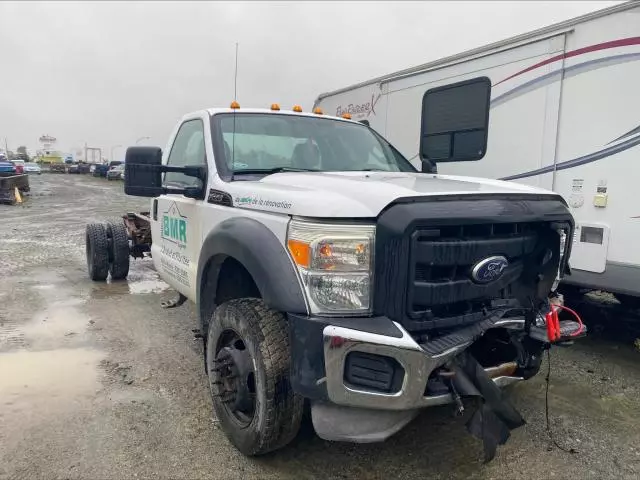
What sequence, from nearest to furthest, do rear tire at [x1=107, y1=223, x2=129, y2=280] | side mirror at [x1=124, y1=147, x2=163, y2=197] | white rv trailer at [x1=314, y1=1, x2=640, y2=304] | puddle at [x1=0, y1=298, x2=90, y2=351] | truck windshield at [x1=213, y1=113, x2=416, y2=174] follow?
side mirror at [x1=124, y1=147, x2=163, y2=197], truck windshield at [x1=213, y1=113, x2=416, y2=174], white rv trailer at [x1=314, y1=1, x2=640, y2=304], puddle at [x1=0, y1=298, x2=90, y2=351], rear tire at [x1=107, y1=223, x2=129, y2=280]

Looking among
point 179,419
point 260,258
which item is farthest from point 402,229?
point 179,419

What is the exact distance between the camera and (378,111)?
704 cm

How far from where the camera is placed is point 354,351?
7.66 ft

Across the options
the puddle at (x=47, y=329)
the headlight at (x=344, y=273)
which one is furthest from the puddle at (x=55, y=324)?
the headlight at (x=344, y=273)

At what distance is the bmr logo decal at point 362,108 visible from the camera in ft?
23.4

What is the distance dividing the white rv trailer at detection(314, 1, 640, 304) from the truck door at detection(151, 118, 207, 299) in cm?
297

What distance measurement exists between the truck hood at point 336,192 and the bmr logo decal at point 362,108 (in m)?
4.03

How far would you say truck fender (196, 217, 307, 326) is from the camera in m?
2.48

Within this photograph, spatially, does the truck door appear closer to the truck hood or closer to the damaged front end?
the truck hood

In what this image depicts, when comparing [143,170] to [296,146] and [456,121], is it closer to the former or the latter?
[296,146]

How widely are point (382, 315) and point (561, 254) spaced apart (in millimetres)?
1198

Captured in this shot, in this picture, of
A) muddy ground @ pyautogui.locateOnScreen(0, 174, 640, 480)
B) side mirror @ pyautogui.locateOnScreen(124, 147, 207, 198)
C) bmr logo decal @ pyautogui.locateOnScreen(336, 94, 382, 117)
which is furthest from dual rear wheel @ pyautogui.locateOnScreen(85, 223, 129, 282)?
side mirror @ pyautogui.locateOnScreen(124, 147, 207, 198)

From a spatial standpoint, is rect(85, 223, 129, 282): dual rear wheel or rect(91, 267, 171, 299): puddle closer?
rect(91, 267, 171, 299): puddle

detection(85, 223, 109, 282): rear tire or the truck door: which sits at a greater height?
the truck door
